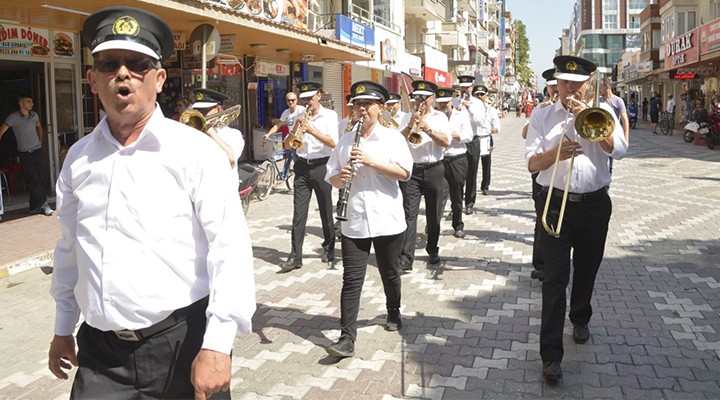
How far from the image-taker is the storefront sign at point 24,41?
11423 mm

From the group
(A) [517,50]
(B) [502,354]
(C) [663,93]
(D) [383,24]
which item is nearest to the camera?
(B) [502,354]

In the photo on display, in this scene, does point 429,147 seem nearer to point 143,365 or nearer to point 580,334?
point 580,334

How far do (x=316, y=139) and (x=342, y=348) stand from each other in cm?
343

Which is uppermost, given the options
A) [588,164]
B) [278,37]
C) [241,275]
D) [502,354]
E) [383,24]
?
[383,24]

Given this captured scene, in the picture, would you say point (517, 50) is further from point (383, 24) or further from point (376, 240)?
point (376, 240)

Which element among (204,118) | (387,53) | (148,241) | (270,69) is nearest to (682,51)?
(387,53)

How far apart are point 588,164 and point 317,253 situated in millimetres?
4703

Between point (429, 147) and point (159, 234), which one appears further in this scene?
point (429, 147)

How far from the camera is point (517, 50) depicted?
14850 cm

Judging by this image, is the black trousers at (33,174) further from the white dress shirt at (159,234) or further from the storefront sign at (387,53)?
the storefront sign at (387,53)

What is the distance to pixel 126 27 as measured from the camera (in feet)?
7.64

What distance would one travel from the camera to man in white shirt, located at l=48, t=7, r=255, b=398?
2.31 metres

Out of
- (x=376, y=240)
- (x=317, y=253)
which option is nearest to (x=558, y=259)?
(x=376, y=240)

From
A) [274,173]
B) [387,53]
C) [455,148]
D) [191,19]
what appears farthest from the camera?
[387,53]
